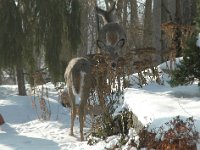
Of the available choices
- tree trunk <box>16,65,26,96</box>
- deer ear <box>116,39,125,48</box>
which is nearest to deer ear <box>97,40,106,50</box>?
deer ear <box>116,39,125,48</box>

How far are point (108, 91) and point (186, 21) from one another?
505 centimetres

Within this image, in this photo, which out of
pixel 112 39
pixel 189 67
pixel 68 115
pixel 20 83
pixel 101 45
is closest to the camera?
pixel 189 67

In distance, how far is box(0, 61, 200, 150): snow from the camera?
225 inches

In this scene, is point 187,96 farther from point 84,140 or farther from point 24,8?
point 24,8

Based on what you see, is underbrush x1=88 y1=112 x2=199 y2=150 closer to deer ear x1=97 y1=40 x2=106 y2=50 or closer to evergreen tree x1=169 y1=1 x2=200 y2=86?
evergreen tree x1=169 y1=1 x2=200 y2=86

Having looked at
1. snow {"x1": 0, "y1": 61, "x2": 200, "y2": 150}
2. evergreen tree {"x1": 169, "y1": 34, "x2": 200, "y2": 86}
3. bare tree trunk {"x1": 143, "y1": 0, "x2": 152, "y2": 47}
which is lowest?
snow {"x1": 0, "y1": 61, "x2": 200, "y2": 150}

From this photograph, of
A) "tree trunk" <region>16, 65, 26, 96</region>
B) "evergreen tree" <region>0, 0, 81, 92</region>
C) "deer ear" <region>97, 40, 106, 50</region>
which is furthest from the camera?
"tree trunk" <region>16, 65, 26, 96</region>

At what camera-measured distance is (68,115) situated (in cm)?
1151

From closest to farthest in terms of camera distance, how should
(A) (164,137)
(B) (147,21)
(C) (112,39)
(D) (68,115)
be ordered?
(A) (164,137)
(D) (68,115)
(C) (112,39)
(B) (147,21)

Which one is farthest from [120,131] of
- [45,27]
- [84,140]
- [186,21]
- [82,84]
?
[45,27]

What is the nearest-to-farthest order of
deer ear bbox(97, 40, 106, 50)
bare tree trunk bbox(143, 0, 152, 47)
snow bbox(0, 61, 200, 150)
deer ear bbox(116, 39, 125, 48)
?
snow bbox(0, 61, 200, 150), deer ear bbox(97, 40, 106, 50), deer ear bbox(116, 39, 125, 48), bare tree trunk bbox(143, 0, 152, 47)

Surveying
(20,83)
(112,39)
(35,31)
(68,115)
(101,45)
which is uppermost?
(35,31)

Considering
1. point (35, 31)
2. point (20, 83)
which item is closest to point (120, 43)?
point (35, 31)

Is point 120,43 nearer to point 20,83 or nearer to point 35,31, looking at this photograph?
point 35,31
